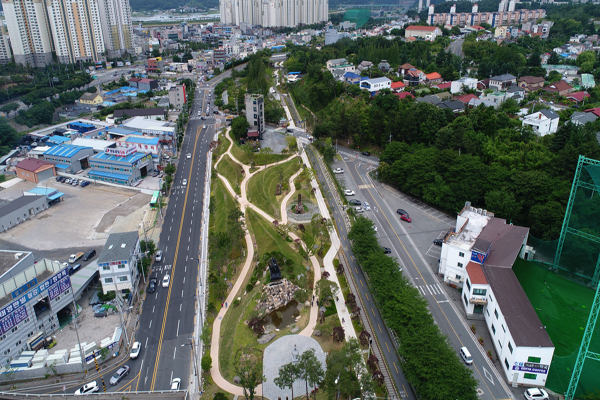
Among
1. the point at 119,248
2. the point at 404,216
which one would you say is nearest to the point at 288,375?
the point at 119,248

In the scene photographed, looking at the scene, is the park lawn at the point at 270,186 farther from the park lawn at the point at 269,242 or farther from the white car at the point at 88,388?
the white car at the point at 88,388

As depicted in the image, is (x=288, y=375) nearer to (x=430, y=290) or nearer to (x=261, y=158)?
(x=430, y=290)

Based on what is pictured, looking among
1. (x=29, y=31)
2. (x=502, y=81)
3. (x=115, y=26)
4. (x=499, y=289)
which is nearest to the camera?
(x=499, y=289)

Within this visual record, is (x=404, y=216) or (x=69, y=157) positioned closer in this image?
(x=404, y=216)

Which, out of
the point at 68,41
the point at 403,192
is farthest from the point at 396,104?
the point at 68,41

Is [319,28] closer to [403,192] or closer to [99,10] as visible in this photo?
[99,10]

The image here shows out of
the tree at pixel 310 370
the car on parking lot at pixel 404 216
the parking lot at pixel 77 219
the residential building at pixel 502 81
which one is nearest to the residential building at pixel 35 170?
the parking lot at pixel 77 219
